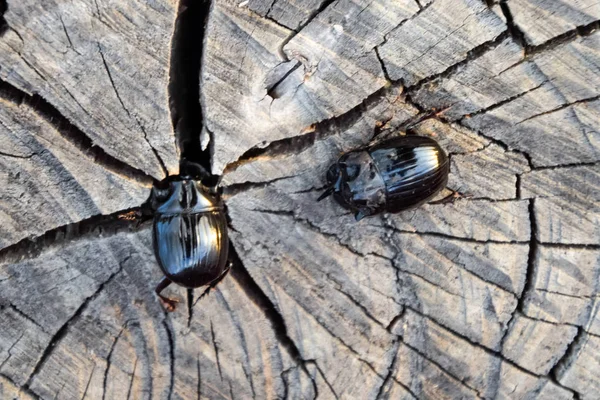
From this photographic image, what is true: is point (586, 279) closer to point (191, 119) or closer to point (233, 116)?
point (233, 116)

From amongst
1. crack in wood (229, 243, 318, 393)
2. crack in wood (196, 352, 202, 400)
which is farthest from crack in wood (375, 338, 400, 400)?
crack in wood (196, 352, 202, 400)

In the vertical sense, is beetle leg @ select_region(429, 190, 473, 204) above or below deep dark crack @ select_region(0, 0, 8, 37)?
below

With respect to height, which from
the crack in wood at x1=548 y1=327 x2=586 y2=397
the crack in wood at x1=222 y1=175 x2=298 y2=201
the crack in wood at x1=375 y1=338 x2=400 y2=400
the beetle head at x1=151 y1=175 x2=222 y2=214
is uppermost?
the beetle head at x1=151 y1=175 x2=222 y2=214

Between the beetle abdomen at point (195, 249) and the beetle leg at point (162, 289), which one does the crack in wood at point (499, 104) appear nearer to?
the beetle abdomen at point (195, 249)

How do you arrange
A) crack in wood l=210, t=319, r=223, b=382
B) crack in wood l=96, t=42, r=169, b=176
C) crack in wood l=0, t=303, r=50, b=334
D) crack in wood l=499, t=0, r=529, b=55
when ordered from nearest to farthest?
1. crack in wood l=96, t=42, r=169, b=176
2. crack in wood l=499, t=0, r=529, b=55
3. crack in wood l=0, t=303, r=50, b=334
4. crack in wood l=210, t=319, r=223, b=382

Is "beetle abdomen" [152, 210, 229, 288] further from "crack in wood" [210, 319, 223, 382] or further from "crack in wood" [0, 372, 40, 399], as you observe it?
"crack in wood" [0, 372, 40, 399]

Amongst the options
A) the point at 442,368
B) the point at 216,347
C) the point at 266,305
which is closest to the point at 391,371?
the point at 442,368

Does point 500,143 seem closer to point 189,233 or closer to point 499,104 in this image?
point 499,104
